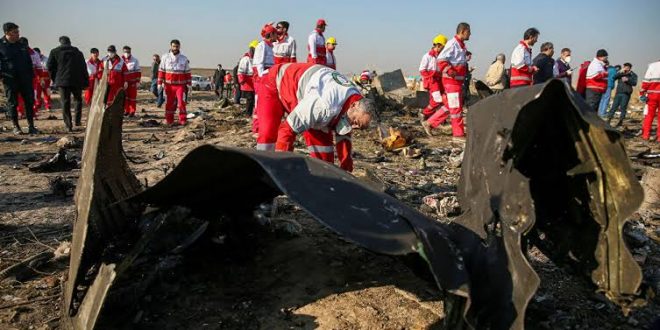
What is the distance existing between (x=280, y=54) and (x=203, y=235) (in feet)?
23.4

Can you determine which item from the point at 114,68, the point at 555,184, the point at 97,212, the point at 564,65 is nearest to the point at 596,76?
the point at 564,65

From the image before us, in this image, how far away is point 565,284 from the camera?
285cm

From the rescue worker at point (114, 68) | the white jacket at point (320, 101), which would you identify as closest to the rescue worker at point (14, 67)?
the rescue worker at point (114, 68)

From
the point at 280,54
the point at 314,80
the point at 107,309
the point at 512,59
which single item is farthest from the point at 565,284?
the point at 280,54

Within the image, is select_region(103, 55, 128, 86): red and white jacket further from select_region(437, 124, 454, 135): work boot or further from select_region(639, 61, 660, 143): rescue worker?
select_region(639, 61, 660, 143): rescue worker

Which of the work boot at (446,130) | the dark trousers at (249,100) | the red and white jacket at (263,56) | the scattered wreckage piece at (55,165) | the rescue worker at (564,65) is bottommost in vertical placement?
the scattered wreckage piece at (55,165)

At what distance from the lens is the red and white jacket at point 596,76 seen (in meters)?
9.62

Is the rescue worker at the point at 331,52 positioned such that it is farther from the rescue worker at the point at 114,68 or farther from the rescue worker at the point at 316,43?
the rescue worker at the point at 114,68

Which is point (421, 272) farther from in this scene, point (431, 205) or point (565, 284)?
point (431, 205)

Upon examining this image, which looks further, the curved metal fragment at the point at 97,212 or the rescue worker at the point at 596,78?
the rescue worker at the point at 596,78

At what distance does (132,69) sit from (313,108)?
986 centimetres

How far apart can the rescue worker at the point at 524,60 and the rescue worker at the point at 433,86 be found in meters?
1.36

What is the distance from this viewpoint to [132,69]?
1162cm

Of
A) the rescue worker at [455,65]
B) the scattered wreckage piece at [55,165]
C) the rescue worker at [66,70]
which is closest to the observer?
the scattered wreckage piece at [55,165]
